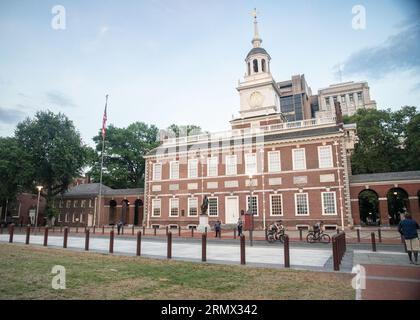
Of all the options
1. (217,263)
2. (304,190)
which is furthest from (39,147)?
(217,263)

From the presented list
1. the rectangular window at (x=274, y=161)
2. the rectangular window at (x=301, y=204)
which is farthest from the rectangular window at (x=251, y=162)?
the rectangular window at (x=301, y=204)

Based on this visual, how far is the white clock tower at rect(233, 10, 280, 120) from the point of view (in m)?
42.8

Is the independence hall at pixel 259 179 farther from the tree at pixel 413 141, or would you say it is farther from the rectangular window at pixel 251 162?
the tree at pixel 413 141

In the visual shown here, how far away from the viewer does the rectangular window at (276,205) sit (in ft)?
106

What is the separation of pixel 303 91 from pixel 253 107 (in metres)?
63.2

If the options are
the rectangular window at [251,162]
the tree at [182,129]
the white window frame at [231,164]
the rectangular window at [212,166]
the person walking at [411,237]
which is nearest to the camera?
the person walking at [411,237]

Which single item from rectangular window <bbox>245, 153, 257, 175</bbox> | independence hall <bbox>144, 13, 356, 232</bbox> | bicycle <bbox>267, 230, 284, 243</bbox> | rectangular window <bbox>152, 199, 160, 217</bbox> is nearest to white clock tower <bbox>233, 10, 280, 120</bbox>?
independence hall <bbox>144, 13, 356, 232</bbox>

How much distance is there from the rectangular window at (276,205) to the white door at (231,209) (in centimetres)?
423

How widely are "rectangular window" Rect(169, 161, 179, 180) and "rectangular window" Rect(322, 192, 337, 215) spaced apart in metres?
18.8

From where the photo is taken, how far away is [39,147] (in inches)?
Answer: 1550

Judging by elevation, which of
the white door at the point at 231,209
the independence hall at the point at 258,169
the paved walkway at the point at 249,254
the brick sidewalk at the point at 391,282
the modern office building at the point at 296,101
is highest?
the modern office building at the point at 296,101

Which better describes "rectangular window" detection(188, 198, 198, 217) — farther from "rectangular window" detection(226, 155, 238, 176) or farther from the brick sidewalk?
the brick sidewalk

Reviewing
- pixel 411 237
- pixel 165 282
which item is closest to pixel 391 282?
pixel 411 237

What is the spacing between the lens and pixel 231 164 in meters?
36.0
